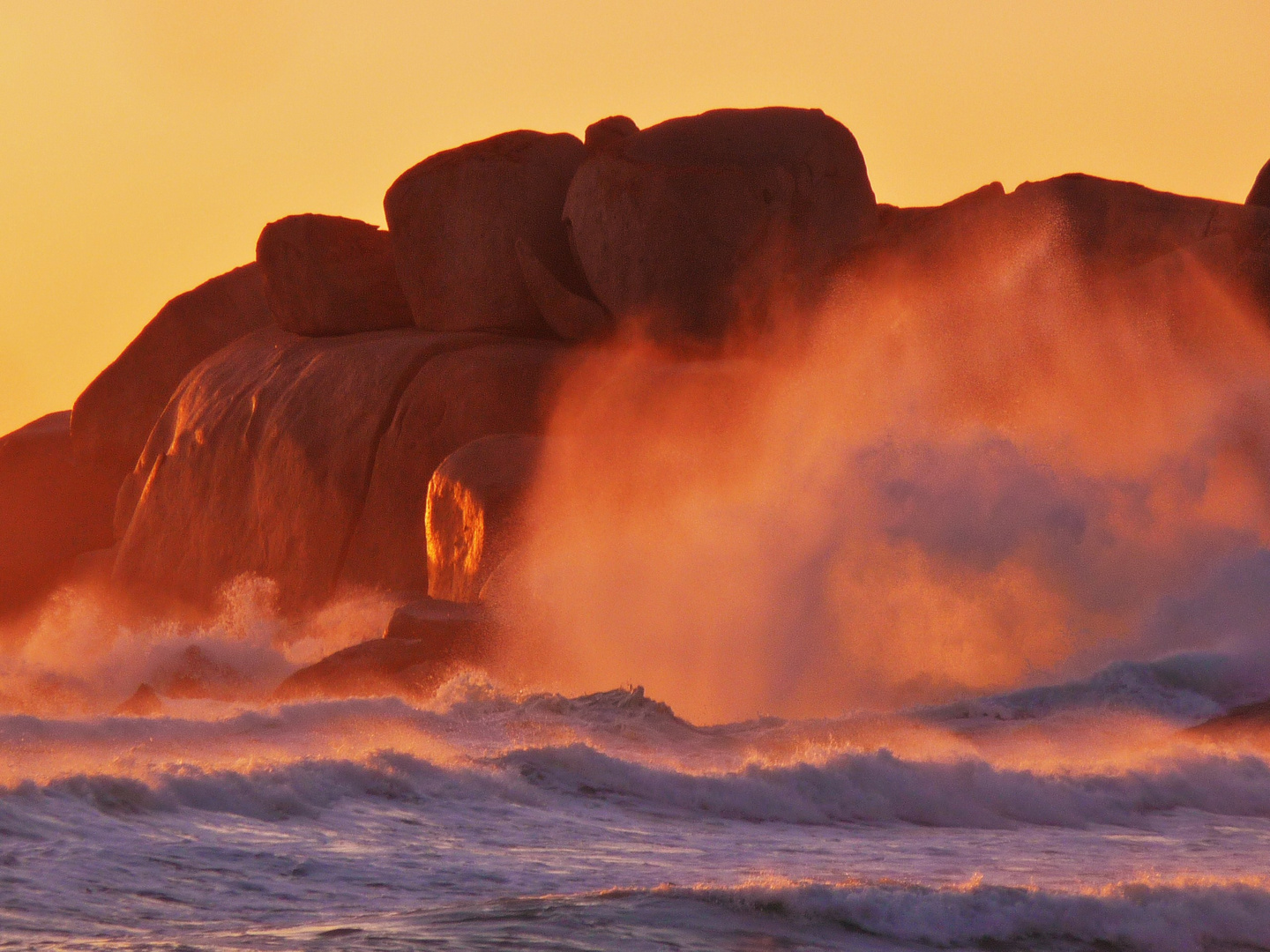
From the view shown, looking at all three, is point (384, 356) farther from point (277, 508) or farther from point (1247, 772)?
point (1247, 772)

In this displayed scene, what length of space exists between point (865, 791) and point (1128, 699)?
471cm

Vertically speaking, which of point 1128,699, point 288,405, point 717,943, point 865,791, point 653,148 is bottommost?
point 717,943

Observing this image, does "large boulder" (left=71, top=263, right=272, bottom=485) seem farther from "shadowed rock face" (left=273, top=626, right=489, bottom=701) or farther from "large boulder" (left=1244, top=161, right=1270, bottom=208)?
"large boulder" (left=1244, top=161, right=1270, bottom=208)

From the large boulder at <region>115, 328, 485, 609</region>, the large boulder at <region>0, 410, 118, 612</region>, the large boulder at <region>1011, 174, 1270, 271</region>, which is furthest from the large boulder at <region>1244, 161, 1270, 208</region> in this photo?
the large boulder at <region>0, 410, 118, 612</region>

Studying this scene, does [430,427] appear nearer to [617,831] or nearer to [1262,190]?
[1262,190]

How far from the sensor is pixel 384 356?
24.3 m

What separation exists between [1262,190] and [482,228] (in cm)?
1043

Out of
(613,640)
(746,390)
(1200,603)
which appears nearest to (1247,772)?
(1200,603)

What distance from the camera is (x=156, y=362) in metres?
31.8

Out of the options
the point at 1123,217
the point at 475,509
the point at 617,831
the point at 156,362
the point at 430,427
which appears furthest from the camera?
the point at 156,362

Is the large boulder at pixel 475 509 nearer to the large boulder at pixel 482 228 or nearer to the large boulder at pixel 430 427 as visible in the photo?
the large boulder at pixel 430 427

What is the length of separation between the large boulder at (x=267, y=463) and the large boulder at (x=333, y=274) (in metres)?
0.44

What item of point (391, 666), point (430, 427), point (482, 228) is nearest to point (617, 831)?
point (391, 666)

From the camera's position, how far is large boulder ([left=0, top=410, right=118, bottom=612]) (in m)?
33.6
